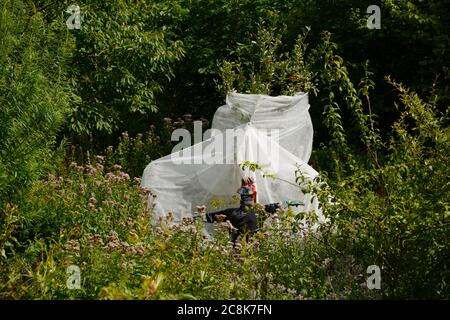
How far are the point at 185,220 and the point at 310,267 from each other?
3.41 ft

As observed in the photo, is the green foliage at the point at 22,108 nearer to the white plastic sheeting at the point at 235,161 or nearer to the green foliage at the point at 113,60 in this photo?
the white plastic sheeting at the point at 235,161

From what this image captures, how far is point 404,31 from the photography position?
41.8 feet

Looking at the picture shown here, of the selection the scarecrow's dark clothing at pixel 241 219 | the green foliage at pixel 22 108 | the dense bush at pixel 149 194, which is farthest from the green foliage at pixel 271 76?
the green foliage at pixel 22 108

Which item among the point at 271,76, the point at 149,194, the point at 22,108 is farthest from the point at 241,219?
the point at 271,76

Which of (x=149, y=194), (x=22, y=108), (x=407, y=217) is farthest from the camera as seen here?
(x=149, y=194)

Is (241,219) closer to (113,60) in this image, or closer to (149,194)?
(149,194)

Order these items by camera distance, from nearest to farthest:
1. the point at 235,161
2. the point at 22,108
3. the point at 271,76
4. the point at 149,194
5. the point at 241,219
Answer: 1. the point at 22,108
2. the point at 241,219
3. the point at 149,194
4. the point at 235,161
5. the point at 271,76

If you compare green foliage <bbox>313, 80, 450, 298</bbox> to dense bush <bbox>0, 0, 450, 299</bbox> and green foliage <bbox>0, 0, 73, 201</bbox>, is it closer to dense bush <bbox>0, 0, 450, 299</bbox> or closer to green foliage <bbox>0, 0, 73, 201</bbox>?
dense bush <bbox>0, 0, 450, 299</bbox>

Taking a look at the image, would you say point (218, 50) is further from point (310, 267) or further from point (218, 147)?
point (310, 267)

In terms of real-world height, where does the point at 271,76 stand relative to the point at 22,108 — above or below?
above

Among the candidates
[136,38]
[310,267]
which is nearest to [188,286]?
[310,267]

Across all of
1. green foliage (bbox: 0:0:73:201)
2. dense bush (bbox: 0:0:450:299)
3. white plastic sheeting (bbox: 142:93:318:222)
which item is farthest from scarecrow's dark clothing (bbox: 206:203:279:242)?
green foliage (bbox: 0:0:73:201)

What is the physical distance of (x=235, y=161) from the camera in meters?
9.38

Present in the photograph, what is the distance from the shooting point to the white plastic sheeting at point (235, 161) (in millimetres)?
9414
